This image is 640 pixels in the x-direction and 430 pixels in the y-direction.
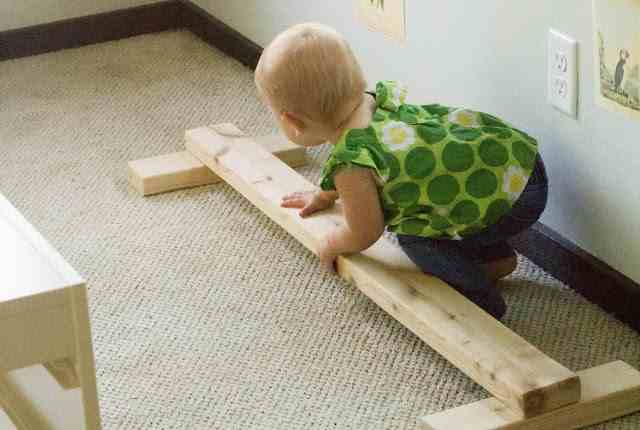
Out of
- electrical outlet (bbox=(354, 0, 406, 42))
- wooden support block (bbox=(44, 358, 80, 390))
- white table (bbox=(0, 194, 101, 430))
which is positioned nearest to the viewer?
white table (bbox=(0, 194, 101, 430))

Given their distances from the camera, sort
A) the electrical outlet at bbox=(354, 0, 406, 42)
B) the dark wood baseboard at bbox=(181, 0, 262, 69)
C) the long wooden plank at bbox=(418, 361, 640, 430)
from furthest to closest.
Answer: the dark wood baseboard at bbox=(181, 0, 262, 69), the electrical outlet at bbox=(354, 0, 406, 42), the long wooden plank at bbox=(418, 361, 640, 430)

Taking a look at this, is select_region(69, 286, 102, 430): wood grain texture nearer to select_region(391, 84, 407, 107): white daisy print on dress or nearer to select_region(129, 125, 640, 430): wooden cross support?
select_region(129, 125, 640, 430): wooden cross support

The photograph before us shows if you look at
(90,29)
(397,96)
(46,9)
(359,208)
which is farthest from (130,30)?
(359,208)

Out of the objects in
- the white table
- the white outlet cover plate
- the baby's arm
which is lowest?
the baby's arm

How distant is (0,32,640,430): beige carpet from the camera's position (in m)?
1.50

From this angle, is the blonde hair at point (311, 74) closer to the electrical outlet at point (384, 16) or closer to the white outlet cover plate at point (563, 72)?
the white outlet cover plate at point (563, 72)

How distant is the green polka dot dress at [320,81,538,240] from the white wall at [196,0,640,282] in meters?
0.08

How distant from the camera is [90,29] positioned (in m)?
2.83

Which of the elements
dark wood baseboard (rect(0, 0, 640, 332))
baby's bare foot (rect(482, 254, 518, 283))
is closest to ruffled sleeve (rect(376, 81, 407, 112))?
baby's bare foot (rect(482, 254, 518, 283))

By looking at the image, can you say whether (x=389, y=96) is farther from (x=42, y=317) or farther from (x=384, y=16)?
(x=42, y=317)

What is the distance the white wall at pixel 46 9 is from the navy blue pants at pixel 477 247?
4.74ft

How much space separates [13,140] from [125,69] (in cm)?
43

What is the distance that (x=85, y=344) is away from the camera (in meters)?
1.02

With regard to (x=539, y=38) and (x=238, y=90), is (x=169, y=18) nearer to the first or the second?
(x=238, y=90)
